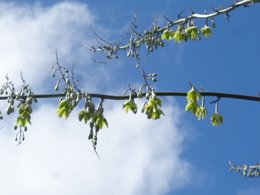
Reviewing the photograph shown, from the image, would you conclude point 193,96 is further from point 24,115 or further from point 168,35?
point 168,35

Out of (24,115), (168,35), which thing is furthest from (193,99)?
(168,35)

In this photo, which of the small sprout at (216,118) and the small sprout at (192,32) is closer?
the small sprout at (216,118)

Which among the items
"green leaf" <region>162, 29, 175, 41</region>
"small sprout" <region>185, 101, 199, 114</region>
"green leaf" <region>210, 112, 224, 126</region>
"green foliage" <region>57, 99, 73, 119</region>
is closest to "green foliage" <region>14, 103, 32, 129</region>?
"green foliage" <region>57, 99, 73, 119</region>

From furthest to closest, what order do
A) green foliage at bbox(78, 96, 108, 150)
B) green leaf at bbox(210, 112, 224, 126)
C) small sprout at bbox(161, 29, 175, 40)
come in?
small sprout at bbox(161, 29, 175, 40) → green leaf at bbox(210, 112, 224, 126) → green foliage at bbox(78, 96, 108, 150)

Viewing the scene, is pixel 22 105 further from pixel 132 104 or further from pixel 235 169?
pixel 235 169

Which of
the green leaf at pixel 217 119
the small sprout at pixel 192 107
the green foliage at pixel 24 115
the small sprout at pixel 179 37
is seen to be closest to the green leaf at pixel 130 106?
the small sprout at pixel 192 107

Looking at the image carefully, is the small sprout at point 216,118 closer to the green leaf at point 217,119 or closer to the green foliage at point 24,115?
the green leaf at point 217,119

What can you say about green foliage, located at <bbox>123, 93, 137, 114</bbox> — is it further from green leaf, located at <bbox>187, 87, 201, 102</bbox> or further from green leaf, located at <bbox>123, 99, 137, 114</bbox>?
green leaf, located at <bbox>187, 87, 201, 102</bbox>

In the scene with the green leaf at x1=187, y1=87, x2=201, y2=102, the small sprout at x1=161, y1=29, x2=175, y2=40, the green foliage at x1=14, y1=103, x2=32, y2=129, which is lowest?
the green foliage at x1=14, y1=103, x2=32, y2=129

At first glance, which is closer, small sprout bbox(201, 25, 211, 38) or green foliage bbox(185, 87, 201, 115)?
green foliage bbox(185, 87, 201, 115)

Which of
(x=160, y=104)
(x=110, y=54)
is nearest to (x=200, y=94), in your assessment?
(x=160, y=104)

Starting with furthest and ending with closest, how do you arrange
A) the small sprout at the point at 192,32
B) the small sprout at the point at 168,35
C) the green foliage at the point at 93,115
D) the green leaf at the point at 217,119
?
the small sprout at the point at 168,35 < the small sprout at the point at 192,32 < the green leaf at the point at 217,119 < the green foliage at the point at 93,115

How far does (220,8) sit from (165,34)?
29.0 inches

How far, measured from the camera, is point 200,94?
5.30 meters
